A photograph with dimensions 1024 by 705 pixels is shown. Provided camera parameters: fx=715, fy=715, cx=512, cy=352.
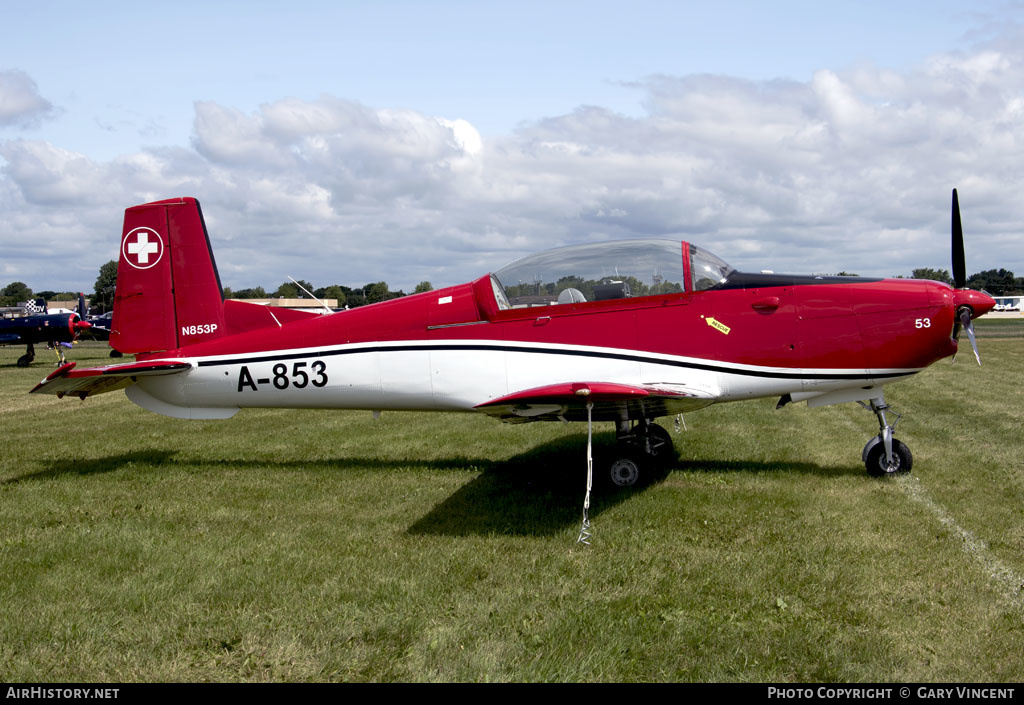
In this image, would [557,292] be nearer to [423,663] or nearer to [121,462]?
[423,663]

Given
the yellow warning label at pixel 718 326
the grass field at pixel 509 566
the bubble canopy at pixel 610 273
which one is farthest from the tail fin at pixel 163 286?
the yellow warning label at pixel 718 326

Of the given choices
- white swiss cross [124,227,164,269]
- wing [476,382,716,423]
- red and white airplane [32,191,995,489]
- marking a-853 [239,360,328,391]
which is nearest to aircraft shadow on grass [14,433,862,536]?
red and white airplane [32,191,995,489]

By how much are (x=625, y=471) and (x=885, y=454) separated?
2.64 m

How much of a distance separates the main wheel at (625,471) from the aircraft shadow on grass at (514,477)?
0.26 feet

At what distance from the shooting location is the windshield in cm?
701

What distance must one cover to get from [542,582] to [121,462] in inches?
254

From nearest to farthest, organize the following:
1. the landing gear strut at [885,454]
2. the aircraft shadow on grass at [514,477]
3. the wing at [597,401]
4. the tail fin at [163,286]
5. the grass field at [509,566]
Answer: the grass field at [509,566], the wing at [597,401], the aircraft shadow on grass at [514,477], the landing gear strut at [885,454], the tail fin at [163,286]

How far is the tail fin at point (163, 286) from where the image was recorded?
843 centimetres

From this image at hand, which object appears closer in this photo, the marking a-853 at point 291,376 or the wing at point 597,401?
the wing at point 597,401

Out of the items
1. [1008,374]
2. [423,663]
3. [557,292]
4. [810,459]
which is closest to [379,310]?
[557,292]

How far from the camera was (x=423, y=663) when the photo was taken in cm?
364

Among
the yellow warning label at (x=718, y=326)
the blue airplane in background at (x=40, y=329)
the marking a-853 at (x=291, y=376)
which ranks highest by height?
the blue airplane in background at (x=40, y=329)

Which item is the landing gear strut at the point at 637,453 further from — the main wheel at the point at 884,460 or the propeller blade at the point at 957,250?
the propeller blade at the point at 957,250

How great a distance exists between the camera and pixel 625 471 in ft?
22.8
